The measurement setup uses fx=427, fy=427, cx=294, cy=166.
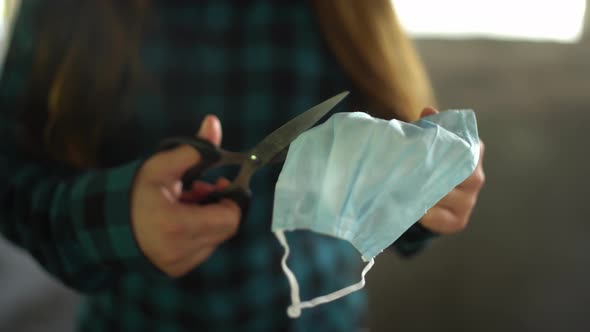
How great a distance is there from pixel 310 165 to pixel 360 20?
0.14 metres

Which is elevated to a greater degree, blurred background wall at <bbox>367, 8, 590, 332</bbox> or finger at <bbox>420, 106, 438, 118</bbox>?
finger at <bbox>420, 106, 438, 118</bbox>

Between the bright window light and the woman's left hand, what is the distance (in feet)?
0.29

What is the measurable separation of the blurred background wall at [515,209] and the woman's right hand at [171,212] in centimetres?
13

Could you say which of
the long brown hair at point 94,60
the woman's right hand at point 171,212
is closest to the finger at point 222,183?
the woman's right hand at point 171,212

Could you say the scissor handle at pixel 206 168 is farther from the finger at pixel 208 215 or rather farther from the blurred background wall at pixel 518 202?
the blurred background wall at pixel 518 202

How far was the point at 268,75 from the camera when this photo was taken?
327 mm

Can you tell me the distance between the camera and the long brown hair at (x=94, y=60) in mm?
288

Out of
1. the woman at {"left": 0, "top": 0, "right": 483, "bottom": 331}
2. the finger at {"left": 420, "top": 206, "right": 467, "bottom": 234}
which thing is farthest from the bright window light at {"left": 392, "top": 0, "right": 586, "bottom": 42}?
the finger at {"left": 420, "top": 206, "right": 467, "bottom": 234}

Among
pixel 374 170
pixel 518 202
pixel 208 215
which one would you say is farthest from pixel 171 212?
pixel 518 202

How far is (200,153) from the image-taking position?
0.25 m

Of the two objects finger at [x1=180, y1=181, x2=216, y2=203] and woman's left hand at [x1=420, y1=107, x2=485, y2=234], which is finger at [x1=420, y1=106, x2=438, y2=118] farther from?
finger at [x1=180, y1=181, x2=216, y2=203]

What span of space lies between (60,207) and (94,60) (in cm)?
11

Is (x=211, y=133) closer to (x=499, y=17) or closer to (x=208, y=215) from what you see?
(x=208, y=215)

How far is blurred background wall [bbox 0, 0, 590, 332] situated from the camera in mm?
288
